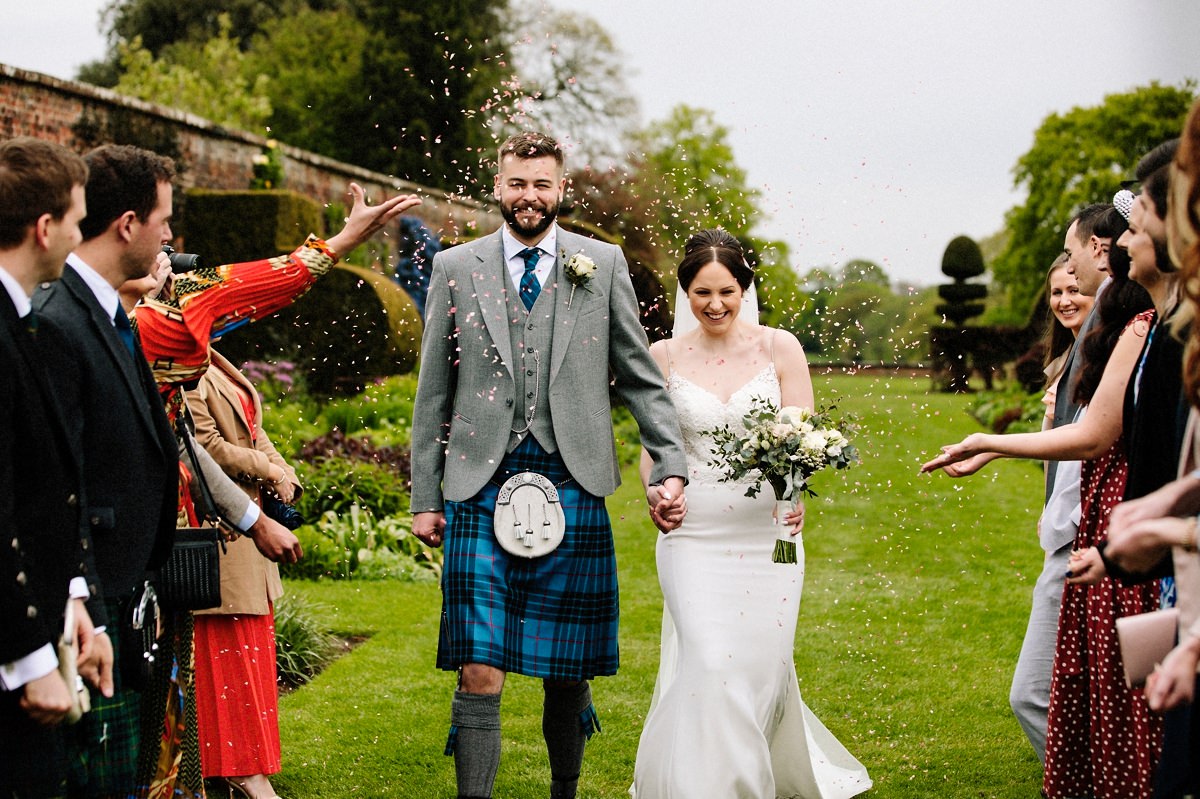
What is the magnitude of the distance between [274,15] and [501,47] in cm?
1750

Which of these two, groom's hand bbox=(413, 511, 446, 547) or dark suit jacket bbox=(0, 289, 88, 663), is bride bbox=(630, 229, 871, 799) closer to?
groom's hand bbox=(413, 511, 446, 547)

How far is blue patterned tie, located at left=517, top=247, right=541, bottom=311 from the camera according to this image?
4.69m

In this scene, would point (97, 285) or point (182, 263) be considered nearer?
point (97, 285)

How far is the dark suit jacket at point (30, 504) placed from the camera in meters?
2.54

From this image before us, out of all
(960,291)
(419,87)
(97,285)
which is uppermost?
(419,87)

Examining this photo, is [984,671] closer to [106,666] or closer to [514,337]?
[514,337]

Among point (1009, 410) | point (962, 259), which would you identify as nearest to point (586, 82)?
point (962, 259)

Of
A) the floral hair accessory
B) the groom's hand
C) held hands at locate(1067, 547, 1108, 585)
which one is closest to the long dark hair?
the floral hair accessory

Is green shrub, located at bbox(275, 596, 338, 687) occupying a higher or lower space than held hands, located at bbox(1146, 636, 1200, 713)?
lower

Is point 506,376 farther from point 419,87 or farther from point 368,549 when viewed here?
point 419,87

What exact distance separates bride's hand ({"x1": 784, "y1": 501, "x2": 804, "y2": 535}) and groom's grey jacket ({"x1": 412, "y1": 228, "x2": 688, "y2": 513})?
22.5 inches

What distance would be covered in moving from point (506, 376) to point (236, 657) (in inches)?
68.4

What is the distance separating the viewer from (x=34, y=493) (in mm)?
2703

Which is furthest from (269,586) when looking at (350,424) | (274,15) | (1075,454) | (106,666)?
(274,15)
